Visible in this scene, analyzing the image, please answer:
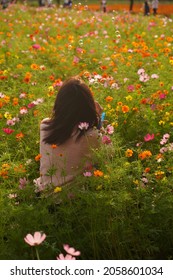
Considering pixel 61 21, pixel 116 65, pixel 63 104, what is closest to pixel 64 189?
pixel 63 104

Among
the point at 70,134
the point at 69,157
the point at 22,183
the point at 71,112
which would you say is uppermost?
the point at 71,112

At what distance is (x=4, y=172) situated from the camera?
3068 mm

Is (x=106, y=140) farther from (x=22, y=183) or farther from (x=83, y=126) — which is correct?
(x=22, y=183)

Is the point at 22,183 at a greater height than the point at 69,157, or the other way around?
the point at 69,157

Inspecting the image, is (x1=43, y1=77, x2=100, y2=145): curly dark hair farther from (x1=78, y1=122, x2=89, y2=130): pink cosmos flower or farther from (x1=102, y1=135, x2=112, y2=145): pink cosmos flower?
Result: (x1=102, y1=135, x2=112, y2=145): pink cosmos flower

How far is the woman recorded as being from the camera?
10.4 ft

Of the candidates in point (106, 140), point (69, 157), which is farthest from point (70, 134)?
point (106, 140)

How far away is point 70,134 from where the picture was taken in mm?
3186

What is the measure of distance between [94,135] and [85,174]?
1.20 ft

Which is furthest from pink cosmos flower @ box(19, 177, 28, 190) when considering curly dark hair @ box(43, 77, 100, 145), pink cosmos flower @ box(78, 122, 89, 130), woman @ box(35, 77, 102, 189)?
pink cosmos flower @ box(78, 122, 89, 130)

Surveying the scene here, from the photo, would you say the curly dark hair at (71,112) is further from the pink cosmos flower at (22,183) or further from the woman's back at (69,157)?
the pink cosmos flower at (22,183)

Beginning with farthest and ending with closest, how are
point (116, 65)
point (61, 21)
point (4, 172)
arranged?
point (61, 21)
point (116, 65)
point (4, 172)

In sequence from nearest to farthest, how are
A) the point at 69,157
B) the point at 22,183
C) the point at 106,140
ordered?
the point at 106,140 < the point at 22,183 < the point at 69,157

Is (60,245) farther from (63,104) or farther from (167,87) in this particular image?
(167,87)
